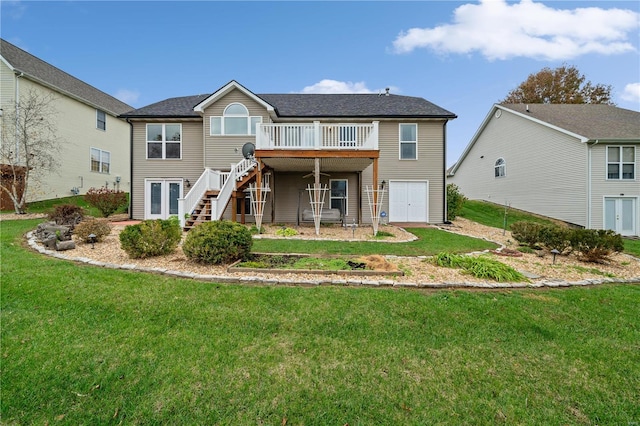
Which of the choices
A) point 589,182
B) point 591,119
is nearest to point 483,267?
point 589,182

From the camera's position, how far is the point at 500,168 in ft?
63.8

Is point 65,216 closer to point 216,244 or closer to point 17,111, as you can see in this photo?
point 216,244

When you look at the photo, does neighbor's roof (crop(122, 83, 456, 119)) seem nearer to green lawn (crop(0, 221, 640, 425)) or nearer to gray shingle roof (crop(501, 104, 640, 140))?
gray shingle roof (crop(501, 104, 640, 140))

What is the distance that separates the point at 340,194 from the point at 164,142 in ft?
28.9

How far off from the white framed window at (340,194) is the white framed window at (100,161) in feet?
53.2

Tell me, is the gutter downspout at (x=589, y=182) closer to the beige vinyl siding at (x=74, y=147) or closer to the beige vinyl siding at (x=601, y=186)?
the beige vinyl siding at (x=601, y=186)

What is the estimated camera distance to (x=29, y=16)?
12.5m

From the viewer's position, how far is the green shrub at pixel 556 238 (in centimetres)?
732

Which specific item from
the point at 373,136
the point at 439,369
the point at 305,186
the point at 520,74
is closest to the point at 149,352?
the point at 439,369

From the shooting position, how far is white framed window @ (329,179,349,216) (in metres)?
14.3

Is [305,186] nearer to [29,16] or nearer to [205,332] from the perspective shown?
[205,332]

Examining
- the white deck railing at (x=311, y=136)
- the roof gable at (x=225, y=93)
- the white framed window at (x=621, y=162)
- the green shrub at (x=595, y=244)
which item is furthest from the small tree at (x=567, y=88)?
the roof gable at (x=225, y=93)

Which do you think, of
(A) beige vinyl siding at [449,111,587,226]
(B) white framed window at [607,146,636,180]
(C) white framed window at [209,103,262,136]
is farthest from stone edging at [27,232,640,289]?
(B) white framed window at [607,146,636,180]

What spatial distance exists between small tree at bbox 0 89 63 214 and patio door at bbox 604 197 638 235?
1066 inches
